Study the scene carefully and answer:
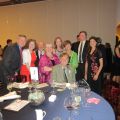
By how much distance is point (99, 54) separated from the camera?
15.2 ft

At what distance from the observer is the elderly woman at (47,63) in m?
4.30

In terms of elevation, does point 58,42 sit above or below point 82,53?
above

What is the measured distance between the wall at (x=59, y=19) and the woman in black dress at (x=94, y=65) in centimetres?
315

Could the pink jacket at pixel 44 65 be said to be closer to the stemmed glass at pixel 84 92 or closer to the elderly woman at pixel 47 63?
the elderly woman at pixel 47 63

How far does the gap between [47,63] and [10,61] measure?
71cm

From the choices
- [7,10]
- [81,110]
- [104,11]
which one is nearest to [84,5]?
[104,11]

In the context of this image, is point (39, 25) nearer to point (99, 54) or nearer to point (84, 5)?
point (84, 5)

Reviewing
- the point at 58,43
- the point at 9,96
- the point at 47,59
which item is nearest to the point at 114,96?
the point at 58,43

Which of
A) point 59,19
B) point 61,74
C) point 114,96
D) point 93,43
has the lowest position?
point 114,96

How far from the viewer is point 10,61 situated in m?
Answer: 4.52

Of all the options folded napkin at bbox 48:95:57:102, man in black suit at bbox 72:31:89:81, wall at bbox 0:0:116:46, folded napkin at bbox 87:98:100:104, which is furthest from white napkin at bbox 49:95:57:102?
wall at bbox 0:0:116:46

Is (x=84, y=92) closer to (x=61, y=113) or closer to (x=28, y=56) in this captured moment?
(x=61, y=113)

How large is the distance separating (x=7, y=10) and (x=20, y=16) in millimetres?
729

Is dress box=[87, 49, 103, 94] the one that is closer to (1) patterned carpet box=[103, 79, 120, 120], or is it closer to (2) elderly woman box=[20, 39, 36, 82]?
(1) patterned carpet box=[103, 79, 120, 120]
